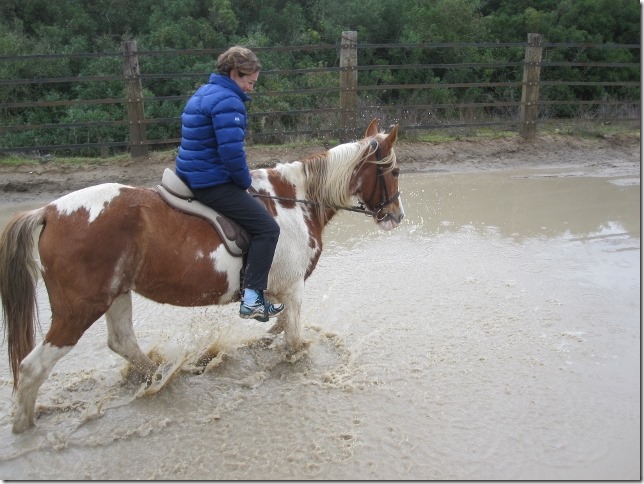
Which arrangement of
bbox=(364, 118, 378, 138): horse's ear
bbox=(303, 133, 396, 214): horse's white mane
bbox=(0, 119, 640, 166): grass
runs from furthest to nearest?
bbox=(0, 119, 640, 166): grass → bbox=(364, 118, 378, 138): horse's ear → bbox=(303, 133, 396, 214): horse's white mane

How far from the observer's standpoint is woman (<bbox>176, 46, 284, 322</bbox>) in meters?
3.71

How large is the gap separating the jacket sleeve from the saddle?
35cm

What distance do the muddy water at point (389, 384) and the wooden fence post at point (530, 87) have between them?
5.75m

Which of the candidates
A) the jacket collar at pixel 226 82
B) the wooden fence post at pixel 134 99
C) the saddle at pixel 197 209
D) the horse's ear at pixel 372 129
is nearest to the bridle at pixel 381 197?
the horse's ear at pixel 372 129

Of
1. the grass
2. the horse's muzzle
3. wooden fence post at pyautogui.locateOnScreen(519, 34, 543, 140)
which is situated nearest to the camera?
the horse's muzzle

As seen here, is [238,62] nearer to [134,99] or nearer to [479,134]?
[134,99]

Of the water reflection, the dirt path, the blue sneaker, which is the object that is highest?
the blue sneaker

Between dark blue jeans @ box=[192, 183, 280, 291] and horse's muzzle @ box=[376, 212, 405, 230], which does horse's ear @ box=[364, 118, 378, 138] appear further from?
dark blue jeans @ box=[192, 183, 280, 291]

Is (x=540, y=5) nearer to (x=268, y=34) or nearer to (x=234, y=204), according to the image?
(x=268, y=34)

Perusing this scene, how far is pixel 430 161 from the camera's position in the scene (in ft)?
35.4

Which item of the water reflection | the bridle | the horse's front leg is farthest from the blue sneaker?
the water reflection

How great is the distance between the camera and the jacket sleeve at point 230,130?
144 inches

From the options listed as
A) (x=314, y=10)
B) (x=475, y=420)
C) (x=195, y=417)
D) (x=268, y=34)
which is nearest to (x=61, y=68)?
(x=268, y=34)

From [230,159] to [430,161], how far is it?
7565mm
